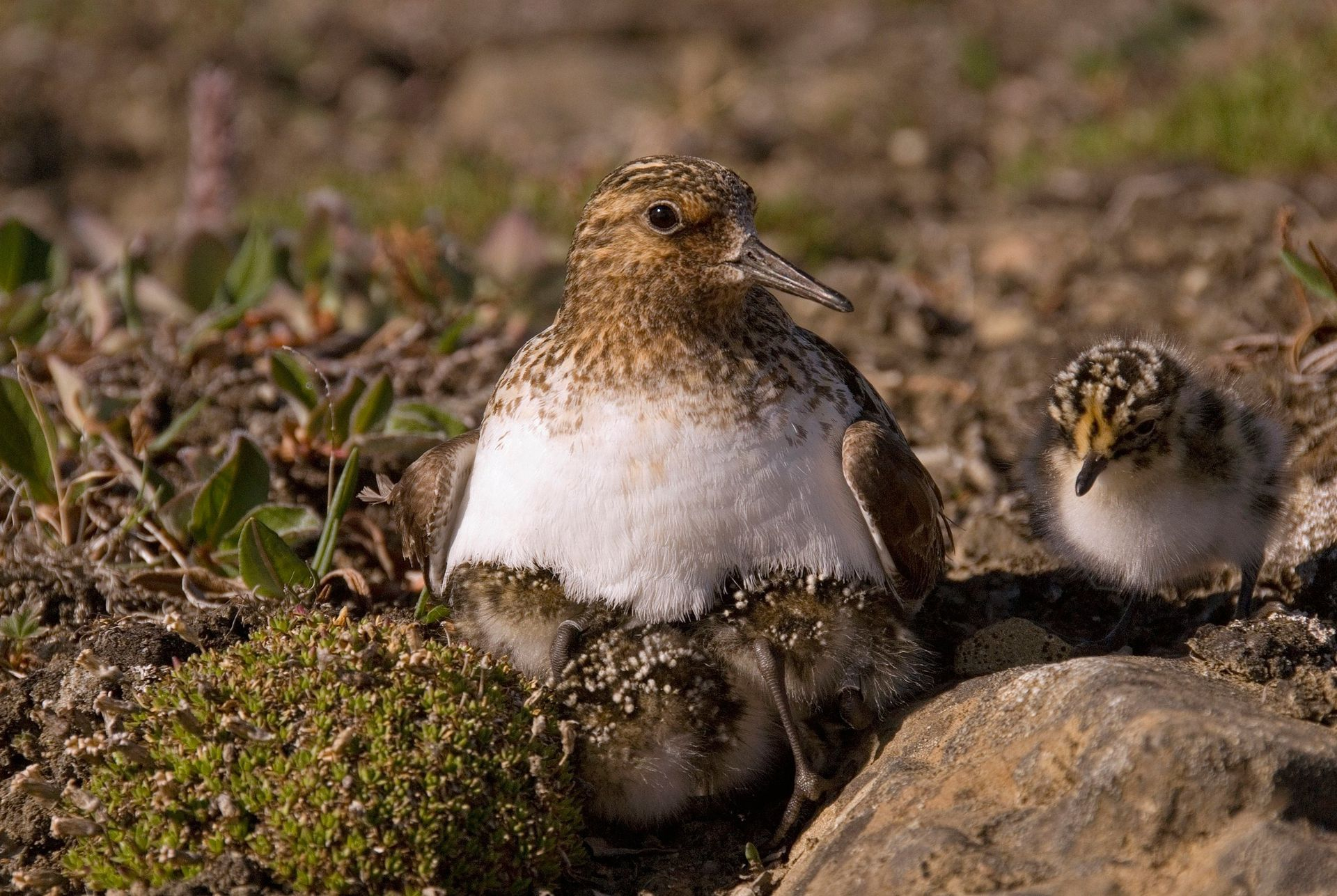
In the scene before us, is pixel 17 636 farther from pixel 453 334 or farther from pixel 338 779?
pixel 453 334

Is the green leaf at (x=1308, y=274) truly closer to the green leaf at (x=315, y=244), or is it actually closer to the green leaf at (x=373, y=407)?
the green leaf at (x=373, y=407)

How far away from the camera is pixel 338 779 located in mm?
3881

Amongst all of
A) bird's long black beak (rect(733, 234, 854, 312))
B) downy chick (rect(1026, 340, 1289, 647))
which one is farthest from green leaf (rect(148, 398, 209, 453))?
downy chick (rect(1026, 340, 1289, 647))

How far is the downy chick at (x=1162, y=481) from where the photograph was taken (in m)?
4.93

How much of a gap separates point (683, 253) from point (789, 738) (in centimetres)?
155

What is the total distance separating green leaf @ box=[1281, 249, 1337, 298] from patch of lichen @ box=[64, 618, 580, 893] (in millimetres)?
3523

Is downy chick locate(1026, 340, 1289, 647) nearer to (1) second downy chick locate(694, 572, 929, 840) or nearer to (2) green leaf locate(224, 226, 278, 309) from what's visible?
(1) second downy chick locate(694, 572, 929, 840)

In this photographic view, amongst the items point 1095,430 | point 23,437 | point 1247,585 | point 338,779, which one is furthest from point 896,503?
point 23,437

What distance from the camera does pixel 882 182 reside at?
34.3 feet

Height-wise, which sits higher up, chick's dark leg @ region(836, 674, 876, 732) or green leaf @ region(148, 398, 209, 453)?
green leaf @ region(148, 398, 209, 453)

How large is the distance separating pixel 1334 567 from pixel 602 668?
2.62 metres

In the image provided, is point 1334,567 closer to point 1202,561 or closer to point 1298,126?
point 1202,561

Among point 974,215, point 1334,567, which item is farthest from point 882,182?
point 1334,567

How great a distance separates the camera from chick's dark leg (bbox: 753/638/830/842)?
4398 millimetres
